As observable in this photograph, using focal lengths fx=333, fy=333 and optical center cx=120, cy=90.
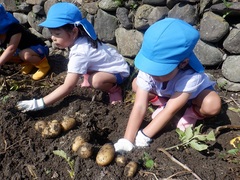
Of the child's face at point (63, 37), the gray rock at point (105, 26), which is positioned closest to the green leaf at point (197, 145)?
the child's face at point (63, 37)

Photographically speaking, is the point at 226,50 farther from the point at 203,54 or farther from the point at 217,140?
the point at 217,140

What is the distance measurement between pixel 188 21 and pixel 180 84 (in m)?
0.80

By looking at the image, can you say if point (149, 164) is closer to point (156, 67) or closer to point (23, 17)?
point (156, 67)

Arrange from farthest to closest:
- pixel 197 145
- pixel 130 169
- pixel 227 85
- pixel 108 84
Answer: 1. pixel 108 84
2. pixel 227 85
3. pixel 197 145
4. pixel 130 169

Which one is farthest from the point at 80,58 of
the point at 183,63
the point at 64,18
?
the point at 183,63

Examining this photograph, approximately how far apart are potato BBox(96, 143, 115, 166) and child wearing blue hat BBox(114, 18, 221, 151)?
162mm

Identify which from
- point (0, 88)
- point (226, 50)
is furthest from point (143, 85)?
point (0, 88)

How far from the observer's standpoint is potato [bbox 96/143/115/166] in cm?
211

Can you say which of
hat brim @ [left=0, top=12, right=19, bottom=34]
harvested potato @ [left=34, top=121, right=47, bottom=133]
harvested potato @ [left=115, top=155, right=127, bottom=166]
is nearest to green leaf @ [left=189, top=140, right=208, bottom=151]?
harvested potato @ [left=115, top=155, right=127, bottom=166]

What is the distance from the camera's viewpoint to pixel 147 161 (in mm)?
2170

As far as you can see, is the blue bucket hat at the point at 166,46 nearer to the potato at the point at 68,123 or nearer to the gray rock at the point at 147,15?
the potato at the point at 68,123

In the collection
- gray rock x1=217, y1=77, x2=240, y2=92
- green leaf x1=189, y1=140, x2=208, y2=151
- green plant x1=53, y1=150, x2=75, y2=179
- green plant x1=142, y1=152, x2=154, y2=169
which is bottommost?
green plant x1=53, y1=150, x2=75, y2=179

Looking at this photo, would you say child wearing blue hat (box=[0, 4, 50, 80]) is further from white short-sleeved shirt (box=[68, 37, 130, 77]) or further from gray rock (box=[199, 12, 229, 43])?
gray rock (box=[199, 12, 229, 43])

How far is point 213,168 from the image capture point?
2.20m
